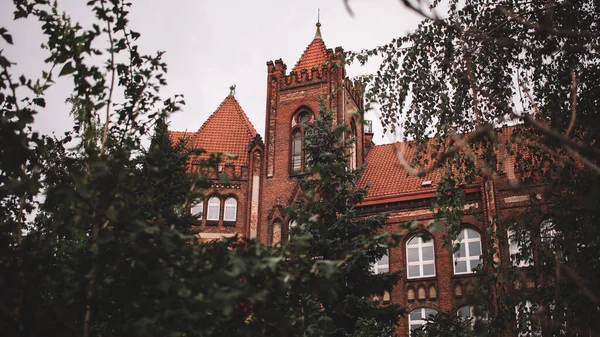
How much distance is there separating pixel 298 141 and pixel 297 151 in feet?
1.51

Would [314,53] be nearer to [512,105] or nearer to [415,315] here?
[415,315]

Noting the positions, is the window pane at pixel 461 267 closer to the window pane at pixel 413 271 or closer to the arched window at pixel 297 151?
the window pane at pixel 413 271

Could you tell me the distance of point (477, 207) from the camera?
65.8 feet

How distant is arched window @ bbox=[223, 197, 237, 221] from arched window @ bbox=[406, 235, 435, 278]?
646cm

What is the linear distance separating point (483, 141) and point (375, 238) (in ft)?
12.3

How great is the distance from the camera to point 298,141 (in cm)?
2355

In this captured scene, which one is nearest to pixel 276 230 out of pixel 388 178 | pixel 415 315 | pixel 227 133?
pixel 388 178

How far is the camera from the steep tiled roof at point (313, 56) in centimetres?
2581

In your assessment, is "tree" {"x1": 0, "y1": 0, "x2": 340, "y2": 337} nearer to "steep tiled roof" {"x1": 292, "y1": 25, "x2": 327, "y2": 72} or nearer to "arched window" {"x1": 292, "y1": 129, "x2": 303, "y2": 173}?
"arched window" {"x1": 292, "y1": 129, "x2": 303, "y2": 173}

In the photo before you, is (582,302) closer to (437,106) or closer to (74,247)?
(437,106)

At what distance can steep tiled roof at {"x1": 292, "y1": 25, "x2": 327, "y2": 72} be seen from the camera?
84.7ft

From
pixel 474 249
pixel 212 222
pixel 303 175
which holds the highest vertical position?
pixel 303 175

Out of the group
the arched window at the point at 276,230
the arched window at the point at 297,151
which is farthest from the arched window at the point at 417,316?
the arched window at the point at 297,151

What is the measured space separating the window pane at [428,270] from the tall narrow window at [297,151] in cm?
586
